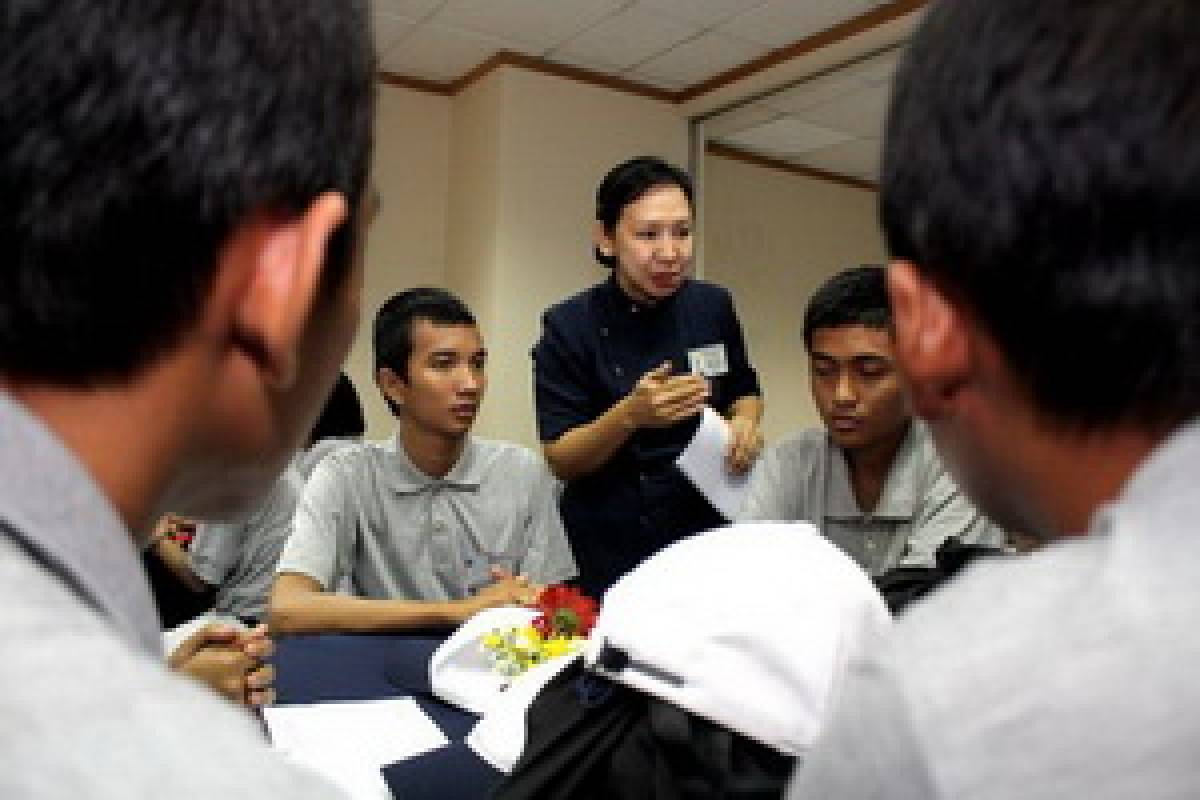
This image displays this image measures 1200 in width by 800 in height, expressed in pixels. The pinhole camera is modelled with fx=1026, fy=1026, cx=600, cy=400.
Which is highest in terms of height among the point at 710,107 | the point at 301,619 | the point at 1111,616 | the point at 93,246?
the point at 710,107

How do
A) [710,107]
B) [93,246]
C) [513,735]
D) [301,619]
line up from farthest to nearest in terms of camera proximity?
[710,107] → [301,619] → [513,735] → [93,246]

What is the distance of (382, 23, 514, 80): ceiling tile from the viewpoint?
14.8 ft

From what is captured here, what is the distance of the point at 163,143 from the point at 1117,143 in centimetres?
44

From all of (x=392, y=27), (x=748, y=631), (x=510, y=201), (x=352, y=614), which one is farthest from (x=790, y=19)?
(x=748, y=631)

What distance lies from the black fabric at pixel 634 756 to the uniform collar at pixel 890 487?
1.21m

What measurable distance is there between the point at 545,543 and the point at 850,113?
3.52m

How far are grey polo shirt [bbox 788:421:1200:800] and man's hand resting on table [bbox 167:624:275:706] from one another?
107 cm

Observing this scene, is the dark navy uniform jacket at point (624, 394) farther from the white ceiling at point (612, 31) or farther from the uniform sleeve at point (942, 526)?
the white ceiling at point (612, 31)

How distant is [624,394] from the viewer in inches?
97.8

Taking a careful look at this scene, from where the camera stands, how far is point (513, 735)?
115 cm

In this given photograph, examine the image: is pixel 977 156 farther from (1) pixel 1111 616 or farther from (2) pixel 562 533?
(2) pixel 562 533

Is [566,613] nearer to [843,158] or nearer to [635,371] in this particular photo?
[635,371]

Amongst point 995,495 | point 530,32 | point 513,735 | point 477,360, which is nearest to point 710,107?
point 530,32

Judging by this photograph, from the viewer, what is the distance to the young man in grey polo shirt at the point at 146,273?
40cm
